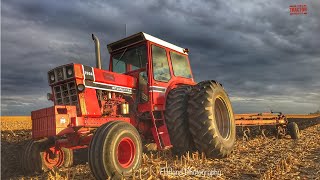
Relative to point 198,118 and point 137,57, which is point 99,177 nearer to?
point 198,118

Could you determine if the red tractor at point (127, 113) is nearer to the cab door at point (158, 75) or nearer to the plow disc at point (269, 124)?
the cab door at point (158, 75)

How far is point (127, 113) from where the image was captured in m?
7.54

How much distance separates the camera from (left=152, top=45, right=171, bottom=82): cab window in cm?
805

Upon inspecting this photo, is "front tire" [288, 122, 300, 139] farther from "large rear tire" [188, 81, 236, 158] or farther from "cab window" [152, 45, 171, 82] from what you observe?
"cab window" [152, 45, 171, 82]

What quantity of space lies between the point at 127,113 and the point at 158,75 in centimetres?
131

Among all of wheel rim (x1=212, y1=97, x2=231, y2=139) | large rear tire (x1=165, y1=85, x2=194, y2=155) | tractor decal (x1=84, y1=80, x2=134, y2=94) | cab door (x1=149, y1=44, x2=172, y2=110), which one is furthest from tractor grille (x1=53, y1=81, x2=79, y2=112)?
wheel rim (x1=212, y1=97, x2=231, y2=139)

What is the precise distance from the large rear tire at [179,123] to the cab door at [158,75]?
11.4 inches

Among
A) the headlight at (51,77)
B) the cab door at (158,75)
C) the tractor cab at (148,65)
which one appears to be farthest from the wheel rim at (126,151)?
the headlight at (51,77)

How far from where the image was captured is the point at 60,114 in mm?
6102

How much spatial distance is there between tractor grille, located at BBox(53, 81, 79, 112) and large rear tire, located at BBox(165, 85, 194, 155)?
2.24 m

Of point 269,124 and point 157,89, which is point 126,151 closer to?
point 157,89

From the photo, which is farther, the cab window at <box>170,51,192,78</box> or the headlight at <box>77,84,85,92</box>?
the cab window at <box>170,51,192,78</box>

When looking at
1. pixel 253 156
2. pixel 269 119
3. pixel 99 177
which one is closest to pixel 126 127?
pixel 99 177

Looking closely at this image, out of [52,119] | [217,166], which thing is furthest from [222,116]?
[52,119]
